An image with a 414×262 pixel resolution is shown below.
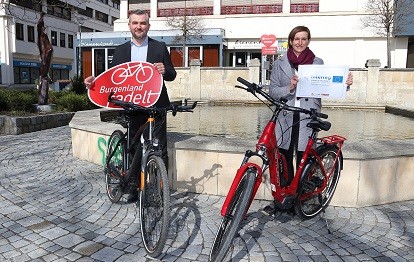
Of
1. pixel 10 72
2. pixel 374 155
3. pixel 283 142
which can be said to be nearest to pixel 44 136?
pixel 283 142

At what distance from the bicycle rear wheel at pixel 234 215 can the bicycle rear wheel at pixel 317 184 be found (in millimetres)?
975

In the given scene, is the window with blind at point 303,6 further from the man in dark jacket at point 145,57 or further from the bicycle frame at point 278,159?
the bicycle frame at point 278,159

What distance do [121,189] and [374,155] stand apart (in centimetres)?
293

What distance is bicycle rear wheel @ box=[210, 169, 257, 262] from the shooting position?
278cm

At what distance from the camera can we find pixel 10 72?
4106cm

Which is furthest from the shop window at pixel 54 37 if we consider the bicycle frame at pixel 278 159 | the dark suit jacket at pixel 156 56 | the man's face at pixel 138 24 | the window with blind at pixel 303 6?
the bicycle frame at pixel 278 159

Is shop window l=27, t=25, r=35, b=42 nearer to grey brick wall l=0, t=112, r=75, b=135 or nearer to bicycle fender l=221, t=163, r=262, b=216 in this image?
grey brick wall l=0, t=112, r=75, b=135

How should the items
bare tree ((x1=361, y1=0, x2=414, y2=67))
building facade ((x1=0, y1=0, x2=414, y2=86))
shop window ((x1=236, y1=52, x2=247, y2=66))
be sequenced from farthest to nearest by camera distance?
shop window ((x1=236, y1=52, x2=247, y2=66)) < building facade ((x1=0, y1=0, x2=414, y2=86)) < bare tree ((x1=361, y1=0, x2=414, y2=67))

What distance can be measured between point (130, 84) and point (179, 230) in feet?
5.27

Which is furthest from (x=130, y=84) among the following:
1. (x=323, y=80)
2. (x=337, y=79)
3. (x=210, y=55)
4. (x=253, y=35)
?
(x=253, y=35)

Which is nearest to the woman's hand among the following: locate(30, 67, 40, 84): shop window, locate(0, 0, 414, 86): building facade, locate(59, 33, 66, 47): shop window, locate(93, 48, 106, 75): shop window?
locate(0, 0, 414, 86): building facade

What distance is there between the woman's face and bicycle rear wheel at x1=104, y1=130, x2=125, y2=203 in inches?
83.6

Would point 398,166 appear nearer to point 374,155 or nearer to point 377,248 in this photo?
point 374,155

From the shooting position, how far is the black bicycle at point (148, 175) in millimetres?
3059
